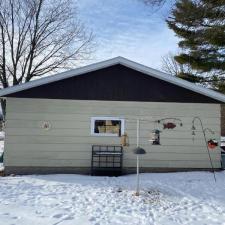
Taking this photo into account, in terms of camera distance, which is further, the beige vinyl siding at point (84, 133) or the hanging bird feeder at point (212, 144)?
the beige vinyl siding at point (84, 133)

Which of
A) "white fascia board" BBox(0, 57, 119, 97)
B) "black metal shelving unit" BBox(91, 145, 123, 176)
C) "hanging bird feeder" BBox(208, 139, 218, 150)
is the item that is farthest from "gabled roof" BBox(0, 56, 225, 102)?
"black metal shelving unit" BBox(91, 145, 123, 176)

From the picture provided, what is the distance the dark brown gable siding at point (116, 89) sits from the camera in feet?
40.1

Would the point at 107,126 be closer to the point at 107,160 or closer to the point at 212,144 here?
the point at 107,160

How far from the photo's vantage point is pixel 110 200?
8.29 meters

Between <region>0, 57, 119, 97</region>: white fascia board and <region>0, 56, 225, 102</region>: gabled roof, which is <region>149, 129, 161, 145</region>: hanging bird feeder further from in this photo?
<region>0, 57, 119, 97</region>: white fascia board

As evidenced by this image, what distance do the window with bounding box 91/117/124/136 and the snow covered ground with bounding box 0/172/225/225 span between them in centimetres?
153

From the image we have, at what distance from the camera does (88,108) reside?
40.4 ft

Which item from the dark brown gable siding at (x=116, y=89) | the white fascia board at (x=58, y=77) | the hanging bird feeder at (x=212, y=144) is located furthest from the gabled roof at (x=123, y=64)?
the hanging bird feeder at (x=212, y=144)

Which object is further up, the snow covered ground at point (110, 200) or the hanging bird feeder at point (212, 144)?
the hanging bird feeder at point (212, 144)

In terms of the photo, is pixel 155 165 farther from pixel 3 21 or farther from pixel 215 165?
pixel 3 21

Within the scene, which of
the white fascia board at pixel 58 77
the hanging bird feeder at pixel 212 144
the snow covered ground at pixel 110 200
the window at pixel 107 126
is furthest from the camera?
the window at pixel 107 126

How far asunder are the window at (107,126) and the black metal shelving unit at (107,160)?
1.41ft

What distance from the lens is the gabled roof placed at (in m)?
11.9

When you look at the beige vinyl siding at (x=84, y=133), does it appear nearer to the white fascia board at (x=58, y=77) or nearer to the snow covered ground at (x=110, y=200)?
the white fascia board at (x=58, y=77)
